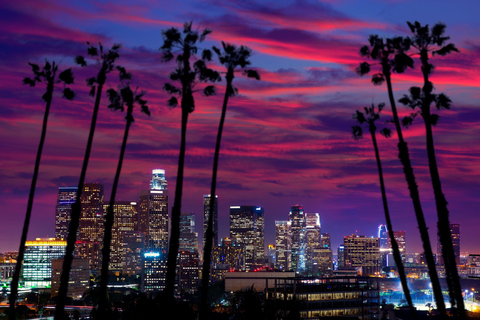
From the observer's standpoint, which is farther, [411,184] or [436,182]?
[411,184]

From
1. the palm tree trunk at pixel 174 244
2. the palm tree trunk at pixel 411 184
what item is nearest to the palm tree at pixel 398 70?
the palm tree trunk at pixel 411 184

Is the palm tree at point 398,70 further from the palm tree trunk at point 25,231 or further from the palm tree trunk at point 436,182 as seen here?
the palm tree trunk at point 25,231

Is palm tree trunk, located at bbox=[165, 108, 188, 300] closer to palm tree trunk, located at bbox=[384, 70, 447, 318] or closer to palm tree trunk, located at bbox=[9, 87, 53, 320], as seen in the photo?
palm tree trunk, located at bbox=[9, 87, 53, 320]

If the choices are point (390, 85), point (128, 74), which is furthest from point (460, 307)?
point (128, 74)

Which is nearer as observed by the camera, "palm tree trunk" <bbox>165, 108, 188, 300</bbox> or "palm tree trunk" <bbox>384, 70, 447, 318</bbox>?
"palm tree trunk" <bbox>165, 108, 188, 300</bbox>

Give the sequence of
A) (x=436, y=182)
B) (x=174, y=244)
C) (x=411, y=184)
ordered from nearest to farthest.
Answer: (x=174, y=244) → (x=436, y=182) → (x=411, y=184)

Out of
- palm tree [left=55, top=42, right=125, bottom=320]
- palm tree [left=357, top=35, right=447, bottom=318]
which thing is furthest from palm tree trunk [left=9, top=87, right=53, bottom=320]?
palm tree [left=357, top=35, right=447, bottom=318]

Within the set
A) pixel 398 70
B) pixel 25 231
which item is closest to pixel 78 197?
pixel 25 231

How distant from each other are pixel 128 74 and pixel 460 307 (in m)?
26.9

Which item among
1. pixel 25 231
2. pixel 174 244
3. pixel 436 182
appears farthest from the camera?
pixel 25 231

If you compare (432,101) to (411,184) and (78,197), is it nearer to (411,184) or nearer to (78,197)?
(411,184)

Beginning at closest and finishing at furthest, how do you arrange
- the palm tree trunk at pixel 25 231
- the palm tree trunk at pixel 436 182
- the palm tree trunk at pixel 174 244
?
1. the palm tree trunk at pixel 174 244
2. the palm tree trunk at pixel 436 182
3. the palm tree trunk at pixel 25 231

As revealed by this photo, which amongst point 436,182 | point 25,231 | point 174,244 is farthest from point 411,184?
point 25,231

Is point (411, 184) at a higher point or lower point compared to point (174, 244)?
higher
